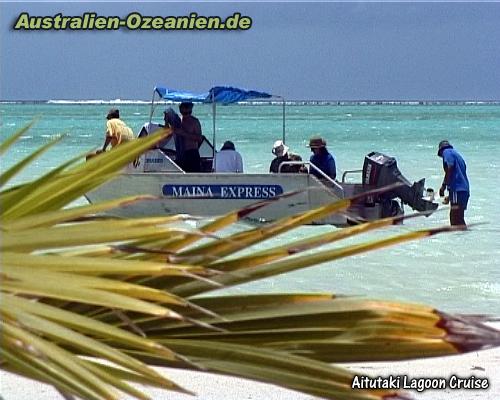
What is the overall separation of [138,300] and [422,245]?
10.2 m

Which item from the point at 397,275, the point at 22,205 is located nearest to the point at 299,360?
the point at 22,205

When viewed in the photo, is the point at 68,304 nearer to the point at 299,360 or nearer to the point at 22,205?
the point at 22,205

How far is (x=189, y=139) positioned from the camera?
11688 mm

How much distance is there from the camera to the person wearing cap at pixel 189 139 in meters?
11.5

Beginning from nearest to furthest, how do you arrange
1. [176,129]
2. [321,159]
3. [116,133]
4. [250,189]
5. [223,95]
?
[116,133] → [250,189] → [321,159] → [176,129] → [223,95]

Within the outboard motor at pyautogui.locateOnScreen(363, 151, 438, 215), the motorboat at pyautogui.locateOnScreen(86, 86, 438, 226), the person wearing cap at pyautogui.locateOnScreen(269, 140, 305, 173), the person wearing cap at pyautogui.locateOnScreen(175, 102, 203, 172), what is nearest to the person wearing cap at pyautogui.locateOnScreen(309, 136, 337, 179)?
the motorboat at pyautogui.locateOnScreen(86, 86, 438, 226)

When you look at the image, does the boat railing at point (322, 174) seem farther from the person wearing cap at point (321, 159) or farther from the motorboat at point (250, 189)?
the person wearing cap at point (321, 159)

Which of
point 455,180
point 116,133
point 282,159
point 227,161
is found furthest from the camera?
point 282,159

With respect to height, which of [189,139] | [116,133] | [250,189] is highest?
[189,139]

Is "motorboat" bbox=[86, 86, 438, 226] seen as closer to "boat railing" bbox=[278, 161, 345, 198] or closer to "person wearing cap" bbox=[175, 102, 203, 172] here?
"boat railing" bbox=[278, 161, 345, 198]

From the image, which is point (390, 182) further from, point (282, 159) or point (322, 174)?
point (282, 159)

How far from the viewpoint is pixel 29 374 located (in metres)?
1.28

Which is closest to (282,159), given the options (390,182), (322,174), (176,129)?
(322,174)

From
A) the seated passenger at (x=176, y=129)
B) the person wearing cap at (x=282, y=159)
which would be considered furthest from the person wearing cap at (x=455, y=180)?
the seated passenger at (x=176, y=129)
